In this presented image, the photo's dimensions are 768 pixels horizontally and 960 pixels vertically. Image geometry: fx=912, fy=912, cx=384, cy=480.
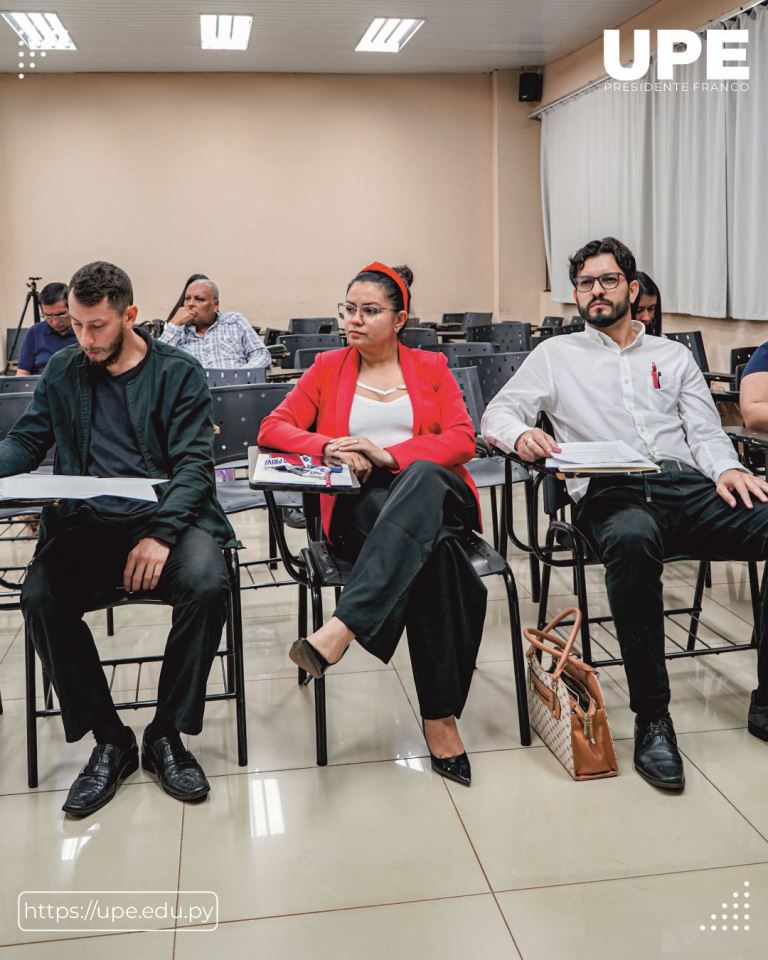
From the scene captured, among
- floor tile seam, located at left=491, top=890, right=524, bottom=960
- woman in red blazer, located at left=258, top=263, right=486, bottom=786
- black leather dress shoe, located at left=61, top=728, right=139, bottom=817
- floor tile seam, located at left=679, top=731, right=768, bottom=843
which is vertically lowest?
floor tile seam, located at left=491, top=890, right=524, bottom=960

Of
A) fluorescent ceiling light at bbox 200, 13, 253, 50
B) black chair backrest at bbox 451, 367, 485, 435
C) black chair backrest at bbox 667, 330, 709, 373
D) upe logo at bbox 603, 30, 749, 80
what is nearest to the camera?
black chair backrest at bbox 451, 367, 485, 435

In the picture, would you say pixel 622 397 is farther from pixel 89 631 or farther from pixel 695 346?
pixel 695 346

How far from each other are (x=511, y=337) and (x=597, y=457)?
4191mm

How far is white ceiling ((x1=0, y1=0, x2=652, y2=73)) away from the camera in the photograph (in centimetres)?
726

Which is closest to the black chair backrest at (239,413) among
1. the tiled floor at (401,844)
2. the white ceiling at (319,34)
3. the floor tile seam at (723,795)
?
the tiled floor at (401,844)

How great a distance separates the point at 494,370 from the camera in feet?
12.3

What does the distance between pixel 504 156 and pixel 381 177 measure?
4.40ft

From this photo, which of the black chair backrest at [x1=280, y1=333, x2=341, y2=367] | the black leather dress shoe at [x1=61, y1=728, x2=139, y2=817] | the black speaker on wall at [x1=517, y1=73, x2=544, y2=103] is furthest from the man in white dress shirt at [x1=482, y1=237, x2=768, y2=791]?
the black speaker on wall at [x1=517, y1=73, x2=544, y2=103]

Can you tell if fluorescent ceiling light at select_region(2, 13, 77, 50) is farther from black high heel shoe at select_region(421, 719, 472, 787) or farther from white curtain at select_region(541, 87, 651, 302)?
black high heel shoe at select_region(421, 719, 472, 787)

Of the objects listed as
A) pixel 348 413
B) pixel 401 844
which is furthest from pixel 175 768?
pixel 348 413

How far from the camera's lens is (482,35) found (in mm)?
8250

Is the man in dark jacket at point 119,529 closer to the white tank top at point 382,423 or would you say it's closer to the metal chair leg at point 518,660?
the white tank top at point 382,423

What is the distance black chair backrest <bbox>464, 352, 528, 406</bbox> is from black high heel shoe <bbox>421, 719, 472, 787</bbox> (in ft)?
5.98

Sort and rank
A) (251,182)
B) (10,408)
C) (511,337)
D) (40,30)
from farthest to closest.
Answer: (251,182), (40,30), (511,337), (10,408)
